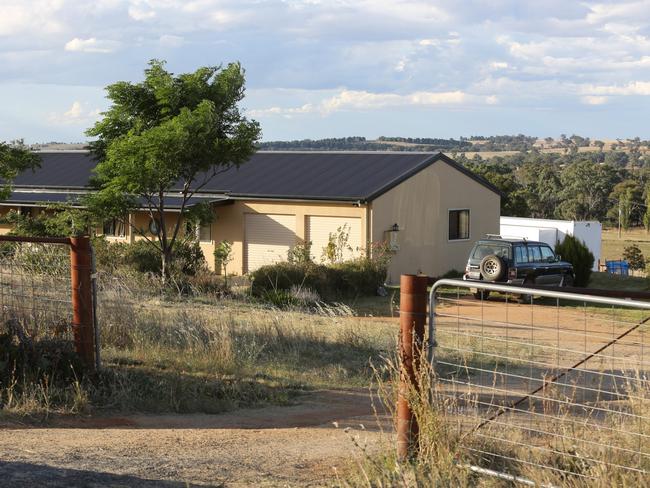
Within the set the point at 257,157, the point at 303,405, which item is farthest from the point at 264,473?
the point at 257,157

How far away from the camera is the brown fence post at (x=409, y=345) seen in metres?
6.29

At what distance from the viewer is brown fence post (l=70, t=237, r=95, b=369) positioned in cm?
947

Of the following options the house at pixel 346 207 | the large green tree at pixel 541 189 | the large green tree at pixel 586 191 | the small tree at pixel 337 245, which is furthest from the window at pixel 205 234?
the large green tree at pixel 586 191

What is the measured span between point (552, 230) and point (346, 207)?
11.8 meters

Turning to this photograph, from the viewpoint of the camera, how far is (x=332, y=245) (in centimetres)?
2930

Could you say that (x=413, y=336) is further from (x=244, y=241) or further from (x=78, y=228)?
(x=244, y=241)

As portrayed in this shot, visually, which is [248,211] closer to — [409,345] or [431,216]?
[431,216]

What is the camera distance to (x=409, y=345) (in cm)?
631

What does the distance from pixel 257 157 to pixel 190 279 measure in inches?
540

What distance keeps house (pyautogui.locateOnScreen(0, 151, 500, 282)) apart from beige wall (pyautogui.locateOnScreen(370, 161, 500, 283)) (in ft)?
0.11

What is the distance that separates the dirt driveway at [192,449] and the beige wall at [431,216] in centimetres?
2128

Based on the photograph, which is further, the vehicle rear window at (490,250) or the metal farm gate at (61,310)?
the vehicle rear window at (490,250)

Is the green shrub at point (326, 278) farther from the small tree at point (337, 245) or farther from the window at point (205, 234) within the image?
the window at point (205, 234)

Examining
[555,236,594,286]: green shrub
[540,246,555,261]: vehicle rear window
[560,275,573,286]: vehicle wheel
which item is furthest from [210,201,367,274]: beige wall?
[555,236,594,286]: green shrub
